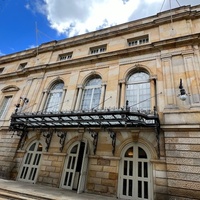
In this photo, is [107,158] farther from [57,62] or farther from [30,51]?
[30,51]

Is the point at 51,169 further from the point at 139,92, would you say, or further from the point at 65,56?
the point at 65,56

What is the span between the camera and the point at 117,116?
7281mm

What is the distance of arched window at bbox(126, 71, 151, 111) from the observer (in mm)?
8922

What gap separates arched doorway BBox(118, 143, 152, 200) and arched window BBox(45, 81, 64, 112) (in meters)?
6.17

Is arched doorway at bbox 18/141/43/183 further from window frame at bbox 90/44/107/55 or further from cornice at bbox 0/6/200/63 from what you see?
cornice at bbox 0/6/200/63

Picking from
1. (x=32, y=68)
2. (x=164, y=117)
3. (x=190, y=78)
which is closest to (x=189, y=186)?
(x=164, y=117)

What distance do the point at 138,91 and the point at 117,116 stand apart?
3.13 m

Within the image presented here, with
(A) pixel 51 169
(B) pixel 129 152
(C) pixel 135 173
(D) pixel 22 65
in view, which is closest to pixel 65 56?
(D) pixel 22 65

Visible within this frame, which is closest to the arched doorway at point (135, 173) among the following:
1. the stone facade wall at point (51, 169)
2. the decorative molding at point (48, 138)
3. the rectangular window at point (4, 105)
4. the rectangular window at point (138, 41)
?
the stone facade wall at point (51, 169)

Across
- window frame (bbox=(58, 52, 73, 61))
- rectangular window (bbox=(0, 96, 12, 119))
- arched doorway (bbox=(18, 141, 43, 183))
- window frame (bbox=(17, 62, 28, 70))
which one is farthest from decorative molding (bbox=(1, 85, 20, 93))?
arched doorway (bbox=(18, 141, 43, 183))

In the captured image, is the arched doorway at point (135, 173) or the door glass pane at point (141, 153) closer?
the arched doorway at point (135, 173)

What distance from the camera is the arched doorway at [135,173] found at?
6.88 m

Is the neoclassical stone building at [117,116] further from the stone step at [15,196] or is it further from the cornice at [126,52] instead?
the stone step at [15,196]

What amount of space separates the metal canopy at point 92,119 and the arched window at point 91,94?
6.25 feet
